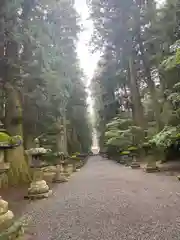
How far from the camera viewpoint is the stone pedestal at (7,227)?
3323 mm

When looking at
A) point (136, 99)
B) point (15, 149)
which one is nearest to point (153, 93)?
point (136, 99)

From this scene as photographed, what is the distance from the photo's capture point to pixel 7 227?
3.58 m

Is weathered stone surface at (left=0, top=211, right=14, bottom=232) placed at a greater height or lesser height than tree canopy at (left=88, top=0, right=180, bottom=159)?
lesser

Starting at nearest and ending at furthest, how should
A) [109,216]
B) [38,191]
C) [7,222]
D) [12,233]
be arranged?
[12,233]
[7,222]
[109,216]
[38,191]

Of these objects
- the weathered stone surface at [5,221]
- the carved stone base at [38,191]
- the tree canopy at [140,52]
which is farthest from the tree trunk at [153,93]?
the weathered stone surface at [5,221]

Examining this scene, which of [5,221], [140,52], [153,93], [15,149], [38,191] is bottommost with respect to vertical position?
[38,191]

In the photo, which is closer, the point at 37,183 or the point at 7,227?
the point at 7,227

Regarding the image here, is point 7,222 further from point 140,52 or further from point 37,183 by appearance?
point 140,52

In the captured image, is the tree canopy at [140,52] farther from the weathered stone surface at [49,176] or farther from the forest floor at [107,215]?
the forest floor at [107,215]

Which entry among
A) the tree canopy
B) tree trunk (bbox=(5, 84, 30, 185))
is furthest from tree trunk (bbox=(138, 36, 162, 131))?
tree trunk (bbox=(5, 84, 30, 185))

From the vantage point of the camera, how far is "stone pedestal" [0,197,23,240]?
332cm

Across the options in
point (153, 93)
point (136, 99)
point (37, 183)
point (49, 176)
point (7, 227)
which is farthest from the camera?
point (136, 99)

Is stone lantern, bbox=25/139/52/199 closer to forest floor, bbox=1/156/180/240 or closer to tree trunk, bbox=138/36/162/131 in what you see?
forest floor, bbox=1/156/180/240

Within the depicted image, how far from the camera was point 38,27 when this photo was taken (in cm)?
1027
